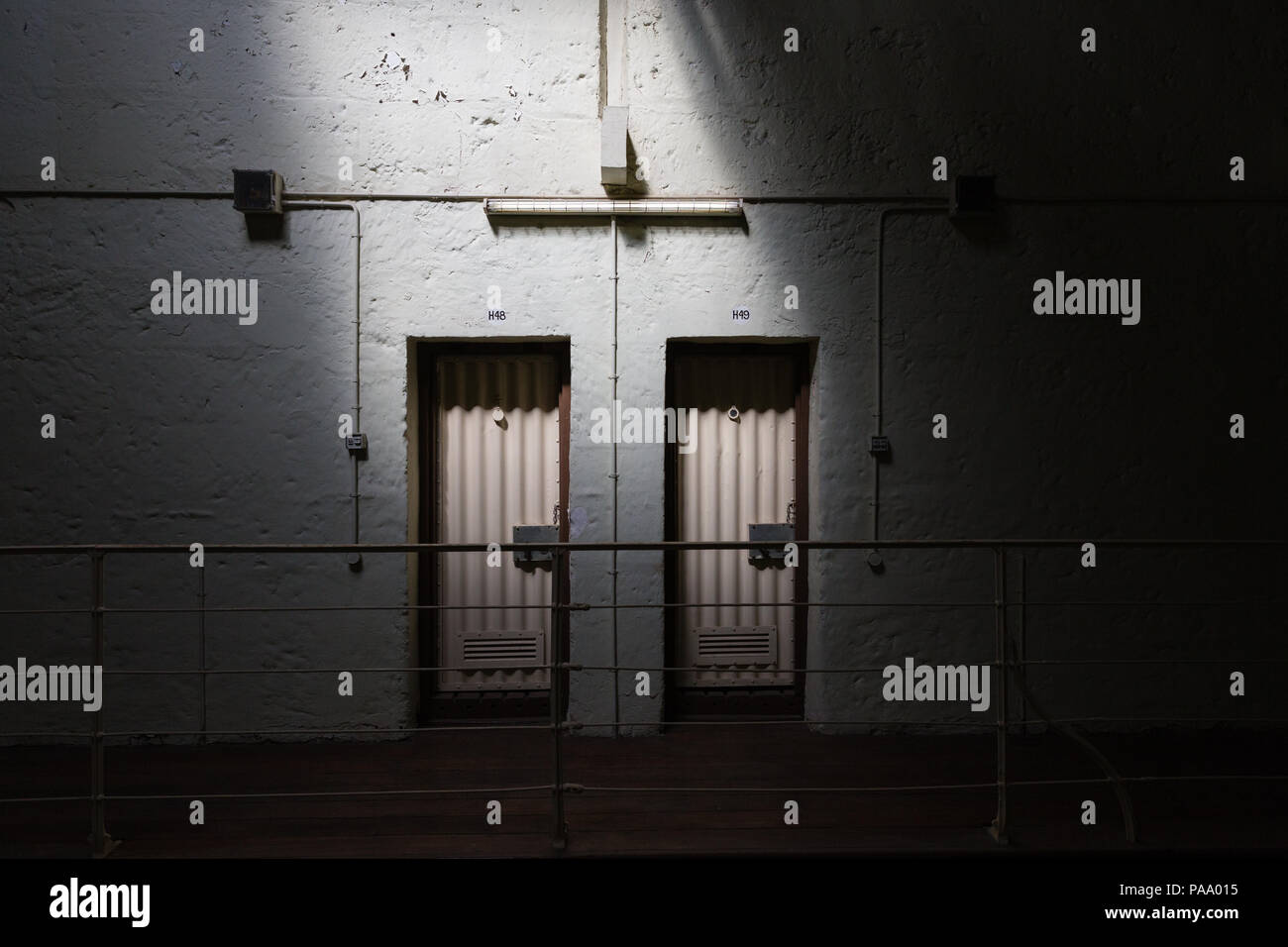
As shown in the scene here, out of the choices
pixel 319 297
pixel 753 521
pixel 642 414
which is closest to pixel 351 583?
pixel 319 297

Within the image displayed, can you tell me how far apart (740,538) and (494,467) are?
1462 millimetres

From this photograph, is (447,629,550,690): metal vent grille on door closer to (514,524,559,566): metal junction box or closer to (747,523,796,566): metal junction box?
(514,524,559,566): metal junction box

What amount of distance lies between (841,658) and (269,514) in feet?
10.5

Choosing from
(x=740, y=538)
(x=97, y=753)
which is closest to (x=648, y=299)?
(x=740, y=538)

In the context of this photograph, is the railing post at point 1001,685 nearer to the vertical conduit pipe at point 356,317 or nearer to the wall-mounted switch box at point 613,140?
the wall-mounted switch box at point 613,140

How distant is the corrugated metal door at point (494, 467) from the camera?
4.02 metres

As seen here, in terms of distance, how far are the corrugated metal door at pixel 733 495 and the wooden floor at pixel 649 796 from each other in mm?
450

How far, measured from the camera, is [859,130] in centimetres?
384

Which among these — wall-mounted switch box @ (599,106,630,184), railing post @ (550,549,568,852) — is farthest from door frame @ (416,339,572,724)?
railing post @ (550,549,568,852)

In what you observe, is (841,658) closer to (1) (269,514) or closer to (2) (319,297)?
(1) (269,514)

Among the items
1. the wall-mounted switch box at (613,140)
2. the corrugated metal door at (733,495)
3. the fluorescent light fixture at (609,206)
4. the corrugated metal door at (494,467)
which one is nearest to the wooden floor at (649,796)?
the corrugated metal door at (733,495)

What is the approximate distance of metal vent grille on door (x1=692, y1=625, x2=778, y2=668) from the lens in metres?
4.06

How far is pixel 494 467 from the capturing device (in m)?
4.02

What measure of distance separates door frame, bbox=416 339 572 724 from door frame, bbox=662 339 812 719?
601 millimetres
